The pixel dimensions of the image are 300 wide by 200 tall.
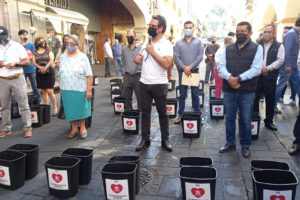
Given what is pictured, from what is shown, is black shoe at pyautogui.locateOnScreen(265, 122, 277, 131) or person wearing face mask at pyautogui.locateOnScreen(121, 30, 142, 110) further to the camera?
person wearing face mask at pyautogui.locateOnScreen(121, 30, 142, 110)

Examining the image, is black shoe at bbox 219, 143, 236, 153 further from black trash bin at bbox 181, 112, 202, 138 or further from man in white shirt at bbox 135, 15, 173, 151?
man in white shirt at bbox 135, 15, 173, 151

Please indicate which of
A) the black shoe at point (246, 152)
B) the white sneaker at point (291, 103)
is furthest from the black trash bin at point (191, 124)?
the white sneaker at point (291, 103)

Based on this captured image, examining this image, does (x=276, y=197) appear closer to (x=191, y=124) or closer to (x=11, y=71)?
(x=191, y=124)

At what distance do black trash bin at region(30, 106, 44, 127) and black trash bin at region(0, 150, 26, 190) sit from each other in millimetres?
2209

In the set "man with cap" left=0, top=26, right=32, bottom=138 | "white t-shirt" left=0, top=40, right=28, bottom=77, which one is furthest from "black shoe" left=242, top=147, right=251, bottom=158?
"white t-shirt" left=0, top=40, right=28, bottom=77

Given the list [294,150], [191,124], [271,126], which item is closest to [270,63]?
[271,126]

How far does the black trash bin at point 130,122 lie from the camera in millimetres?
4607

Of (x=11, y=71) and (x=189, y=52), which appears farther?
(x=189, y=52)

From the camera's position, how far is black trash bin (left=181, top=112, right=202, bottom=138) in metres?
4.37

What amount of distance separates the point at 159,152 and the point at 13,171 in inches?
78.4

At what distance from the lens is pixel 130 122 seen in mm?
4656

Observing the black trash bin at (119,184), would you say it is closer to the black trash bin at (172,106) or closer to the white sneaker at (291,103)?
the black trash bin at (172,106)

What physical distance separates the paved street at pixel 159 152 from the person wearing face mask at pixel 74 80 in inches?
23.4

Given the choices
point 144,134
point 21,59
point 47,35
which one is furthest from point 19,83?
point 47,35
